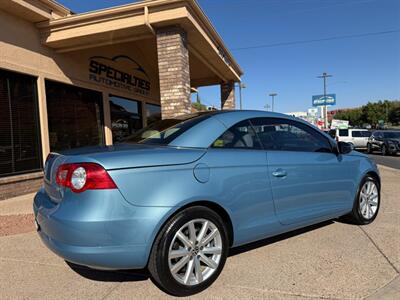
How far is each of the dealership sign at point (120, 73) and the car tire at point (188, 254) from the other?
28.6 feet

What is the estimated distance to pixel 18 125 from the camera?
830 cm

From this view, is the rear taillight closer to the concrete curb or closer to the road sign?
the concrete curb

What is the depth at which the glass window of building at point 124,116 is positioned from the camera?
12.2 metres

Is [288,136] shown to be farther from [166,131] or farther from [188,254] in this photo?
[188,254]

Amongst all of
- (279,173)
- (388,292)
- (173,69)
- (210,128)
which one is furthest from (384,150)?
(210,128)

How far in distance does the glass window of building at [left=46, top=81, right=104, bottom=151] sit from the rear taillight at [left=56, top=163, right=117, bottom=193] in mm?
7003

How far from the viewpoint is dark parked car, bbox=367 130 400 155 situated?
20.2 m

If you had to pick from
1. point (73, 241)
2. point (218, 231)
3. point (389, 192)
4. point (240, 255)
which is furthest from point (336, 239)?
point (389, 192)

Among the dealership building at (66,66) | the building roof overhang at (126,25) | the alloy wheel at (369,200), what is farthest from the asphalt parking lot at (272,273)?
the building roof overhang at (126,25)

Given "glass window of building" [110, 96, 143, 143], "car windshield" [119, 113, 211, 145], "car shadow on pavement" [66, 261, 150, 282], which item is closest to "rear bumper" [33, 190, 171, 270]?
"car shadow on pavement" [66, 261, 150, 282]

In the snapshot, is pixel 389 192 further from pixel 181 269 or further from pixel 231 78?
pixel 231 78

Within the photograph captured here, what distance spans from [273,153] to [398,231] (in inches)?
87.6

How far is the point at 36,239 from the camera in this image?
478 cm

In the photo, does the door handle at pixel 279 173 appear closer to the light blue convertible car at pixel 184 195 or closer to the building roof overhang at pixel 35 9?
the light blue convertible car at pixel 184 195
